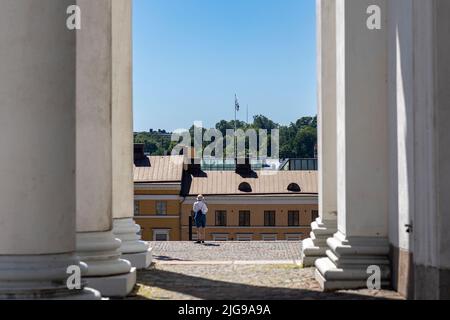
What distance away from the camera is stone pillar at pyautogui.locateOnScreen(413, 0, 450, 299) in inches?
1193

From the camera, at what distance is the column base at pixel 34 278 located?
83.3 feet

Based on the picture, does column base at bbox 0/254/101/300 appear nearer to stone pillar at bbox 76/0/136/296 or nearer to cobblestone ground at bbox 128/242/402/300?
stone pillar at bbox 76/0/136/296

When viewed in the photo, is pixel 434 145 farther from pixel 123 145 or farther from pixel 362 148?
pixel 123 145

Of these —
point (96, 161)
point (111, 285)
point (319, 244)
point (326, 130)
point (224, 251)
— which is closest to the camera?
point (111, 285)

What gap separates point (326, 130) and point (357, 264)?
1496 centimetres

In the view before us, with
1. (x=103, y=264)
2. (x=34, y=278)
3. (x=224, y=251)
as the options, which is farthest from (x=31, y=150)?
(x=224, y=251)

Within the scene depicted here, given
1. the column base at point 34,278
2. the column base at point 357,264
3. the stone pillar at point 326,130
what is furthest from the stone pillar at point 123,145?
the column base at point 34,278

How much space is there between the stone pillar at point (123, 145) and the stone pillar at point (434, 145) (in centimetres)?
2470

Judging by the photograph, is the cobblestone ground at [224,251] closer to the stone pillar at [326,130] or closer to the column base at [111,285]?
the stone pillar at [326,130]

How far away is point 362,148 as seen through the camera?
4094 centimetres

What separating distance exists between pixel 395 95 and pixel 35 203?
1879cm

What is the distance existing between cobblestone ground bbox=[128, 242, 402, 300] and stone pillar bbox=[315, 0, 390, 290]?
6.74ft
